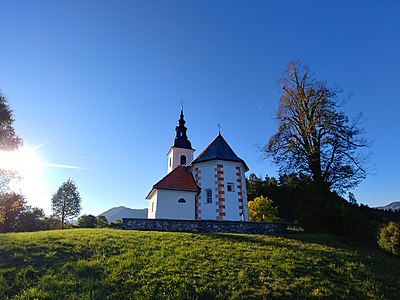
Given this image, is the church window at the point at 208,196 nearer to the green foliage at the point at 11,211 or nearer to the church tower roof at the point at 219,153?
the church tower roof at the point at 219,153

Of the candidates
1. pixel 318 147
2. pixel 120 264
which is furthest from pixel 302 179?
pixel 120 264

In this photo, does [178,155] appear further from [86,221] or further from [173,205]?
[86,221]

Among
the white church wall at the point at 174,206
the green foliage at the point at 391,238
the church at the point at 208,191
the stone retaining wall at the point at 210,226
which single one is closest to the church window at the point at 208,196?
the church at the point at 208,191

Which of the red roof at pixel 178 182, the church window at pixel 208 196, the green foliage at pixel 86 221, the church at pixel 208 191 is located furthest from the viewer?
the green foliage at pixel 86 221

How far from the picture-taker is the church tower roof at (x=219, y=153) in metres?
21.9

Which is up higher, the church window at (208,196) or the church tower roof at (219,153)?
the church tower roof at (219,153)

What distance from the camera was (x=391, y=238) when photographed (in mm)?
13305

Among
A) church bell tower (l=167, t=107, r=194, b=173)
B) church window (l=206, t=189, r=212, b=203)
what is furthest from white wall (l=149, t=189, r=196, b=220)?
church bell tower (l=167, t=107, r=194, b=173)

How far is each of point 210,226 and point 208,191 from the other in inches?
196

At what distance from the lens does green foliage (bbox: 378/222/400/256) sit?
13031mm

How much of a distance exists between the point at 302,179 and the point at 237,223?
961 centimetres

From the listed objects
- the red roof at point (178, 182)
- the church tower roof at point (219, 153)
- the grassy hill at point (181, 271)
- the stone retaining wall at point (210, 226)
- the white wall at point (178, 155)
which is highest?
the white wall at point (178, 155)

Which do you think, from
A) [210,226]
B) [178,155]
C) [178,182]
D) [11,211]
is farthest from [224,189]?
[11,211]

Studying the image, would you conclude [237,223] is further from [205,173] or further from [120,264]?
[120,264]
